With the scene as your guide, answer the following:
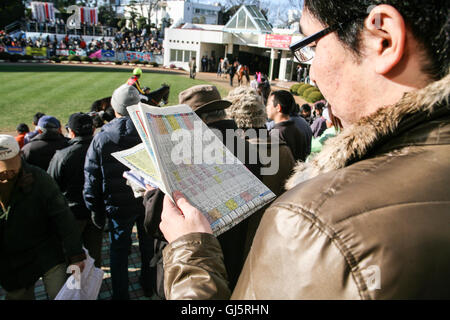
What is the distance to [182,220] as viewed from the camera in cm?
131

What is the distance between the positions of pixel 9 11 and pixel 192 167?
58.5 meters

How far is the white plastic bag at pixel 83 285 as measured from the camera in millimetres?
2983

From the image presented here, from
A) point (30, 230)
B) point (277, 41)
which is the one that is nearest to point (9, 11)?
point (277, 41)

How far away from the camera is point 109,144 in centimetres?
334

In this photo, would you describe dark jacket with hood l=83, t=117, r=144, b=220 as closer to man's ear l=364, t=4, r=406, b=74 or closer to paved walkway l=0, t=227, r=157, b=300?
paved walkway l=0, t=227, r=157, b=300

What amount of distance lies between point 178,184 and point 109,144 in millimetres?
2185

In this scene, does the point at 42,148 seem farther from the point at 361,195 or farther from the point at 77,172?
the point at 361,195

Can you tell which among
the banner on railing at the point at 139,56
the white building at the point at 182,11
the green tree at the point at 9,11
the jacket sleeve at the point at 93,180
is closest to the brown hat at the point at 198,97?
the jacket sleeve at the point at 93,180

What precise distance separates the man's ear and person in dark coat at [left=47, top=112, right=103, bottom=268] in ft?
11.7

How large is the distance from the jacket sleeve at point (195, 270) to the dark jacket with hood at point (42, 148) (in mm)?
3663

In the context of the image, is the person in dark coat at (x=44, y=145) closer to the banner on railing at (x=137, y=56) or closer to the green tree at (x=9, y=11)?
the banner on railing at (x=137, y=56)

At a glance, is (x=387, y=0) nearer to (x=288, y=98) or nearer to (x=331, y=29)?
(x=331, y=29)
